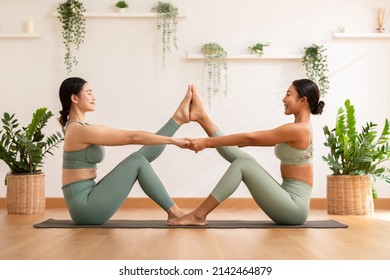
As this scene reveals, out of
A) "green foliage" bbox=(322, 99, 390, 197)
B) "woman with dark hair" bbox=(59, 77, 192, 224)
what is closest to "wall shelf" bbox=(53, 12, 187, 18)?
"green foliage" bbox=(322, 99, 390, 197)

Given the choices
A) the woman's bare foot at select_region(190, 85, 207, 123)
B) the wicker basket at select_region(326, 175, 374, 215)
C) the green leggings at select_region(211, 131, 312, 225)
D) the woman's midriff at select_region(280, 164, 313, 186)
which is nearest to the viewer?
the green leggings at select_region(211, 131, 312, 225)

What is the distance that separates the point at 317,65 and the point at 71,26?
2707 mm

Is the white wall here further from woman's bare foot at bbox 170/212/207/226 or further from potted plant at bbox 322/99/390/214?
woman's bare foot at bbox 170/212/207/226

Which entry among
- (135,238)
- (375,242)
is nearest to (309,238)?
(375,242)

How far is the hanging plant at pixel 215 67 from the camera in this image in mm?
6348

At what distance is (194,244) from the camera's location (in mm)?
3164

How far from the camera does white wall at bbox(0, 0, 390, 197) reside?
640 cm

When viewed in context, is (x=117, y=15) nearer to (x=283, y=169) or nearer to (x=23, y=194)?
(x=23, y=194)

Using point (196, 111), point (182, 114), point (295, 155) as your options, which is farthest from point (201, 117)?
point (295, 155)

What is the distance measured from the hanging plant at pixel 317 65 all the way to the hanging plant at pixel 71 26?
2470 millimetres

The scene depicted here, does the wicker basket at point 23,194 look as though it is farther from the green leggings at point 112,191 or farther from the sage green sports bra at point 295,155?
the sage green sports bra at point 295,155

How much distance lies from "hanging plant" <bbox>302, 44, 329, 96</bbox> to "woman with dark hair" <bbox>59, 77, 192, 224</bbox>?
8.94ft

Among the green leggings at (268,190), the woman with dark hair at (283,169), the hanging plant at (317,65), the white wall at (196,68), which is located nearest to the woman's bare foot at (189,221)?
the woman with dark hair at (283,169)

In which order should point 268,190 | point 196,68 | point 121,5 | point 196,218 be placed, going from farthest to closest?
point 196,68 → point 121,5 → point 196,218 → point 268,190
